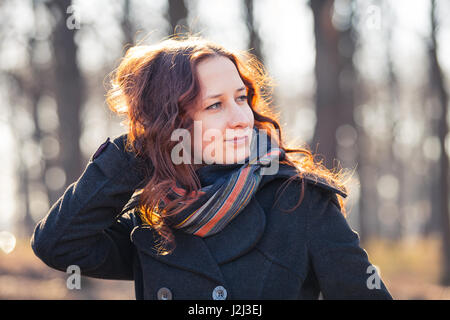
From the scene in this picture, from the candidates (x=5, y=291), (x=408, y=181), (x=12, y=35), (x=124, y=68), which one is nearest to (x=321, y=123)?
(x=124, y=68)

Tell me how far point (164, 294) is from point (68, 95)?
22.7 ft

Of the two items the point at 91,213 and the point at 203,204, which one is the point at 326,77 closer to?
the point at 203,204

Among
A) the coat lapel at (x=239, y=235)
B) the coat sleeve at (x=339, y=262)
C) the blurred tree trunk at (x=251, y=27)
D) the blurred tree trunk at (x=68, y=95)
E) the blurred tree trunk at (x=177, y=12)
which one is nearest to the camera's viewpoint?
the coat sleeve at (x=339, y=262)

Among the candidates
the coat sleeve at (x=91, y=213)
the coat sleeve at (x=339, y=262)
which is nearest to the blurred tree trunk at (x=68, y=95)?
the coat sleeve at (x=91, y=213)

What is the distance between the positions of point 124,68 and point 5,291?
717 cm

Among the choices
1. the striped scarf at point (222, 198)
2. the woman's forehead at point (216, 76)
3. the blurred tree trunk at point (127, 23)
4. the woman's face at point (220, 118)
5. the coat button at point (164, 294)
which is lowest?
the coat button at point (164, 294)

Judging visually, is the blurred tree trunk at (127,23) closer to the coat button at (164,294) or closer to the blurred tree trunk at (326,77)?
the blurred tree trunk at (326,77)

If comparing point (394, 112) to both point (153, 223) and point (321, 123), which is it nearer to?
point (321, 123)

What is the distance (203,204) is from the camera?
72.1 inches

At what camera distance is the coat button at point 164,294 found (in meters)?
1.87

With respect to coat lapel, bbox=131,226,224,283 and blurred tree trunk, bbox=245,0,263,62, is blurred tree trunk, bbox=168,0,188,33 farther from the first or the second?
coat lapel, bbox=131,226,224,283

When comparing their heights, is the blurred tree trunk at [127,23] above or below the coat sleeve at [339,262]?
above

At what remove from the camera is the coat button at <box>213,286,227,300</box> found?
1.78 m

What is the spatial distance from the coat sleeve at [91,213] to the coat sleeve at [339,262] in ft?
2.74
